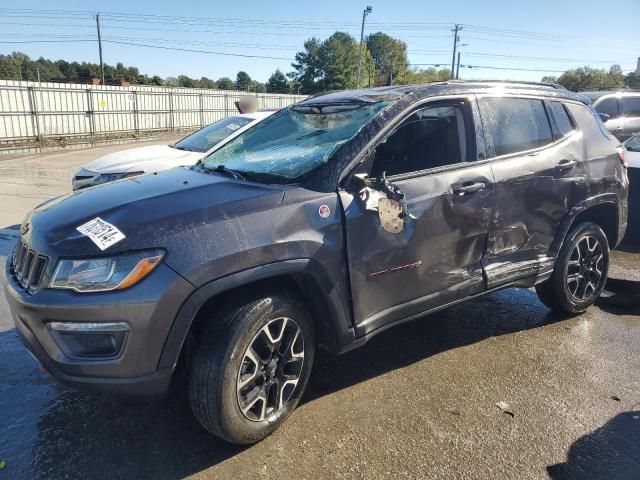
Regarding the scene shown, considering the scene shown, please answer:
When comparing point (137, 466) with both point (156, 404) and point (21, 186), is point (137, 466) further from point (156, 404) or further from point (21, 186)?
point (21, 186)

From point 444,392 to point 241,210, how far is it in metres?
1.74

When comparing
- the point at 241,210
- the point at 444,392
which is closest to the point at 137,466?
the point at 241,210

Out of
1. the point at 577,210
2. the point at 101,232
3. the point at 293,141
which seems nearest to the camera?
the point at 101,232

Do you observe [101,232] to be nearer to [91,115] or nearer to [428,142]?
[428,142]

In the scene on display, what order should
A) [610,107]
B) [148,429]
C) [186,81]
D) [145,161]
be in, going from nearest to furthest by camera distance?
[148,429]
[145,161]
[610,107]
[186,81]

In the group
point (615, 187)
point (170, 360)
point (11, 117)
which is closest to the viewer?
point (170, 360)

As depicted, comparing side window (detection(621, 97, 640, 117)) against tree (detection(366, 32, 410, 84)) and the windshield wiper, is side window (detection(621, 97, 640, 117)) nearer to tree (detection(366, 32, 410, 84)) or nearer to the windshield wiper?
the windshield wiper

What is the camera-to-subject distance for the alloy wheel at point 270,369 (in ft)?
8.38

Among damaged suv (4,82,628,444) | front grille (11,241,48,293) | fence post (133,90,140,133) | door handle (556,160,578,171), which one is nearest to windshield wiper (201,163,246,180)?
damaged suv (4,82,628,444)

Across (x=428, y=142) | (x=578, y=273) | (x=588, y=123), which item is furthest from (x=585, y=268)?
(x=428, y=142)

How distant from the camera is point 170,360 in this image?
7.65 feet

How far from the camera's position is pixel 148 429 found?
9.05ft

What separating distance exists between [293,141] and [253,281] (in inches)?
48.4

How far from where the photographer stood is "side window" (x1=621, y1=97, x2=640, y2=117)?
40.4 feet
